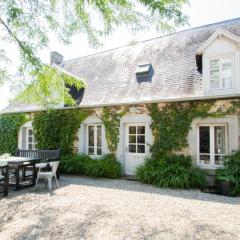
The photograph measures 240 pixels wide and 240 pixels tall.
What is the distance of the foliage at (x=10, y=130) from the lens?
13.5 meters

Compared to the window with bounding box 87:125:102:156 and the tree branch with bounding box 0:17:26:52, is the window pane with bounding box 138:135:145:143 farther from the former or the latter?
the tree branch with bounding box 0:17:26:52

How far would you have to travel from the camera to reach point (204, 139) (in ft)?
29.7

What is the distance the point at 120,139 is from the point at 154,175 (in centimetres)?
244

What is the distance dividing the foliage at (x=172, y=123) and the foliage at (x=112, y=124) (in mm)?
1471

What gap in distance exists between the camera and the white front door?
33.4 ft

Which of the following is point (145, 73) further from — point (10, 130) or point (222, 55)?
point (10, 130)

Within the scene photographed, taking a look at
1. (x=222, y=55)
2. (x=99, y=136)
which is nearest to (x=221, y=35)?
(x=222, y=55)

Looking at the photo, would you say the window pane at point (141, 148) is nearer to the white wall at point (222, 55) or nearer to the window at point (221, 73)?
the white wall at point (222, 55)

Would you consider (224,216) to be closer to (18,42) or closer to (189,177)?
(189,177)

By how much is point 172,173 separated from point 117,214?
11.4 ft

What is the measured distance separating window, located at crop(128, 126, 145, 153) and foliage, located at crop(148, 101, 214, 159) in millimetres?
640

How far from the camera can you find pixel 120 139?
412 inches

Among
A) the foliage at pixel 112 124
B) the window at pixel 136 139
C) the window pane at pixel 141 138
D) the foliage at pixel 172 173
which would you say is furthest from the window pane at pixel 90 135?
the foliage at pixel 172 173

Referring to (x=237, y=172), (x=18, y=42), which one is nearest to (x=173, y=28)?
(x=18, y=42)
